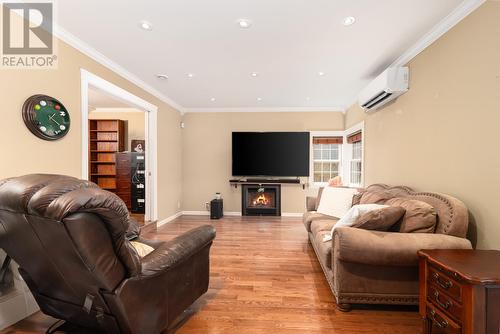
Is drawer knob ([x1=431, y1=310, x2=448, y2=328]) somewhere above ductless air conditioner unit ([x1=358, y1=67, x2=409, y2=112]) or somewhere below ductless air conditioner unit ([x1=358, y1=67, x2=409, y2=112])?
below

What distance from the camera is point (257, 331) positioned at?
1.75 metres

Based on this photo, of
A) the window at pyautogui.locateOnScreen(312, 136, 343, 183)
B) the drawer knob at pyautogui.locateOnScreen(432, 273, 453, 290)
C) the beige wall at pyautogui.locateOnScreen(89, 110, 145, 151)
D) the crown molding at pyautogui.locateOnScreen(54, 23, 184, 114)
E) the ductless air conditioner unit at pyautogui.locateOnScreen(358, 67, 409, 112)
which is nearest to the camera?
the drawer knob at pyautogui.locateOnScreen(432, 273, 453, 290)

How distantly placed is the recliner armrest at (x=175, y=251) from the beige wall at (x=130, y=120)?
4.96m

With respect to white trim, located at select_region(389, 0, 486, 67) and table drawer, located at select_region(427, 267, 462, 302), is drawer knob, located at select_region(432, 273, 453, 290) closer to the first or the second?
table drawer, located at select_region(427, 267, 462, 302)

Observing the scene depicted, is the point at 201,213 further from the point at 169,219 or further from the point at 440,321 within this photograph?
the point at 440,321

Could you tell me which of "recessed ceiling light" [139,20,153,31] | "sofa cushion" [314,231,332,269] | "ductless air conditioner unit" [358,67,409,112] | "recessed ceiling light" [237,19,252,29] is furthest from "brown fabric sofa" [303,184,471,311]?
"recessed ceiling light" [139,20,153,31]

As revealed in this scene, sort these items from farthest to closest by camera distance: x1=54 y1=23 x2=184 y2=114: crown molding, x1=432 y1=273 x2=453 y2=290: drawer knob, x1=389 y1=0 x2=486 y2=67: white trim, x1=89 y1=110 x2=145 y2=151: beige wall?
x1=89 y1=110 x2=145 y2=151: beige wall < x1=54 y1=23 x2=184 y2=114: crown molding < x1=389 y1=0 x2=486 y2=67: white trim < x1=432 y1=273 x2=453 y2=290: drawer knob

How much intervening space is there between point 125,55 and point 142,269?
8.87ft

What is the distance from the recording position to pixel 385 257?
1.78 meters

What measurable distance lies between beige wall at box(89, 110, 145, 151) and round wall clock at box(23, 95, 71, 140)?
3683mm

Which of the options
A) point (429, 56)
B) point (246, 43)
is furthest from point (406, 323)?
point (246, 43)

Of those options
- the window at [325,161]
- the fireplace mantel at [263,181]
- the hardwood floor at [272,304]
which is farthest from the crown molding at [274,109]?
the hardwood floor at [272,304]

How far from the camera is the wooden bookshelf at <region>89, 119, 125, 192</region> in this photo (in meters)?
5.80

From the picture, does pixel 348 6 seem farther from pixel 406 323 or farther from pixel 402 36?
pixel 406 323
